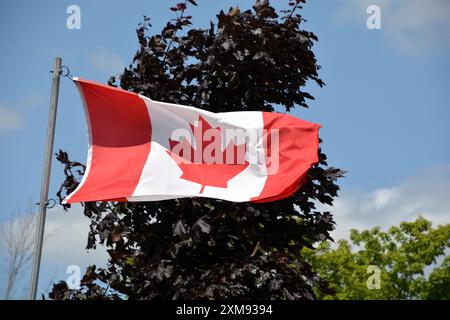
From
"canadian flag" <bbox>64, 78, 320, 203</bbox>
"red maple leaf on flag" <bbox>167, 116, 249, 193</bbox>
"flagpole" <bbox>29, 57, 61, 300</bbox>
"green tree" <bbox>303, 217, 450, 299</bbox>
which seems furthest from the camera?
"green tree" <bbox>303, 217, 450, 299</bbox>

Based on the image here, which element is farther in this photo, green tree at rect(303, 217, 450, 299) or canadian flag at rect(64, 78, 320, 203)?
green tree at rect(303, 217, 450, 299)

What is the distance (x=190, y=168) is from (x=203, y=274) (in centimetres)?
136

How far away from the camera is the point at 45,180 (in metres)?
8.59

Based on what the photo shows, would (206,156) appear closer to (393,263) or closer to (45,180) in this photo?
(45,180)

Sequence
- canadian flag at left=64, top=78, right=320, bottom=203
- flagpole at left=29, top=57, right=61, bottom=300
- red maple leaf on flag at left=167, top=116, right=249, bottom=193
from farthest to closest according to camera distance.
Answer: red maple leaf on flag at left=167, top=116, right=249, bottom=193
canadian flag at left=64, top=78, right=320, bottom=203
flagpole at left=29, top=57, right=61, bottom=300

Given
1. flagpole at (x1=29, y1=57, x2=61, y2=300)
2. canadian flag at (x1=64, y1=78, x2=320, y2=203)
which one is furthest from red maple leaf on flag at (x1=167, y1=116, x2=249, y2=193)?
flagpole at (x1=29, y1=57, x2=61, y2=300)

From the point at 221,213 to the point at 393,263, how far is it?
99.1 ft

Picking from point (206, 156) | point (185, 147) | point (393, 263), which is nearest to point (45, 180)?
point (185, 147)

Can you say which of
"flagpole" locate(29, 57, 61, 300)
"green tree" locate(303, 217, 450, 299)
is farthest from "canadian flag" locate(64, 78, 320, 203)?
"green tree" locate(303, 217, 450, 299)

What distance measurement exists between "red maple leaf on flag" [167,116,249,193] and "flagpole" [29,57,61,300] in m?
1.50

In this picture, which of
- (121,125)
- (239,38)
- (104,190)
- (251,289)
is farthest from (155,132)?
(251,289)

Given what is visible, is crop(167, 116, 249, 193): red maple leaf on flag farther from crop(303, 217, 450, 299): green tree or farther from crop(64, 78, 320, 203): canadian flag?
crop(303, 217, 450, 299): green tree

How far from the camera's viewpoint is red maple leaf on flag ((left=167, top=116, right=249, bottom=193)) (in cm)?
919
